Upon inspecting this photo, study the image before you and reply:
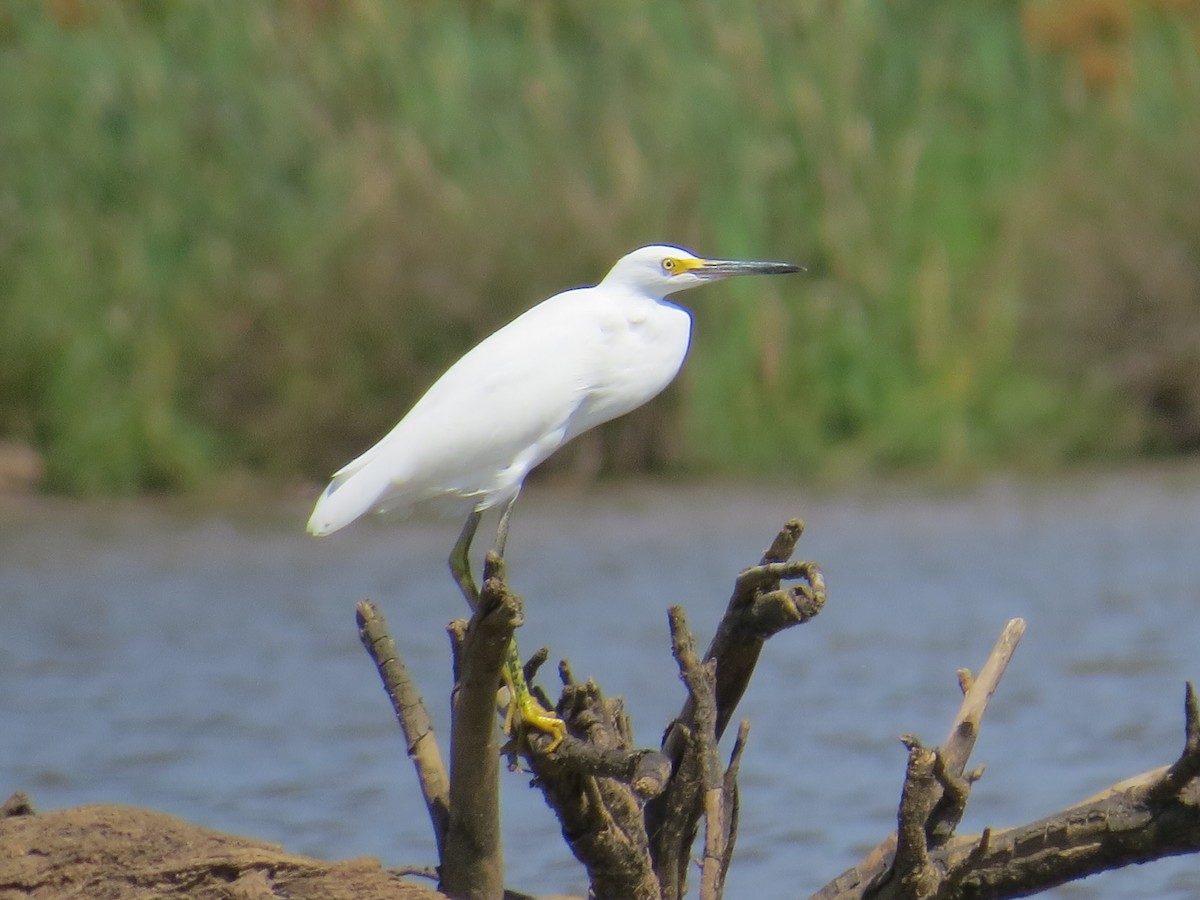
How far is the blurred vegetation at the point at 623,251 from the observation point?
1116 centimetres

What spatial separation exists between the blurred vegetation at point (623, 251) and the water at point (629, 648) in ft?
1.42

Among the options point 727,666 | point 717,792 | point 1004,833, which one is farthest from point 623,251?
point 1004,833

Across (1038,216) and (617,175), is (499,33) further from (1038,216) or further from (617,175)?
(1038,216)

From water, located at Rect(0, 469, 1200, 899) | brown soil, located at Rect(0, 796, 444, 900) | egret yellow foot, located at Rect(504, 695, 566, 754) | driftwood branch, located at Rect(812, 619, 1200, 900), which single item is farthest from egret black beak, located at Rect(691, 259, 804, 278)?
water, located at Rect(0, 469, 1200, 899)

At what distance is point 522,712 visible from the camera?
14.1 ft

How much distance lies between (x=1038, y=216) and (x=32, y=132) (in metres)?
5.48

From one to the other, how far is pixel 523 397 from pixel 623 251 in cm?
625

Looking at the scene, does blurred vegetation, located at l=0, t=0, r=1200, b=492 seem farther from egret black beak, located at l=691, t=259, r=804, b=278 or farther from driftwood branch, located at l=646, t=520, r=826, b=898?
driftwood branch, located at l=646, t=520, r=826, b=898

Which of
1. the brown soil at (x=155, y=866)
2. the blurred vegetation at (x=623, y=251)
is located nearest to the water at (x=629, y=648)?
the blurred vegetation at (x=623, y=251)

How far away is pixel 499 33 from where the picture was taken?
1353cm

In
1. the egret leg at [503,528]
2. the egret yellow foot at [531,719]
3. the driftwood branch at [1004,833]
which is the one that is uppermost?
the egret leg at [503,528]

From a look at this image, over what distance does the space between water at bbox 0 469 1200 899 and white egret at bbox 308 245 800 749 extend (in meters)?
1.57

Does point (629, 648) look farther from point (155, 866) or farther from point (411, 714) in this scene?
point (155, 866)

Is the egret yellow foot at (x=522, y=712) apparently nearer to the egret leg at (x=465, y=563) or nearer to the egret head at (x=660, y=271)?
the egret leg at (x=465, y=563)
